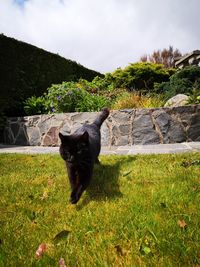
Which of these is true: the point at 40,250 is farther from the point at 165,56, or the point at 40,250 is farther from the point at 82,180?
the point at 165,56

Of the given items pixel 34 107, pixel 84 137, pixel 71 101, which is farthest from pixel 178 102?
pixel 84 137

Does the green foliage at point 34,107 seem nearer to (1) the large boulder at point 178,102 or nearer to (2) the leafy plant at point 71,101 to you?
(2) the leafy plant at point 71,101

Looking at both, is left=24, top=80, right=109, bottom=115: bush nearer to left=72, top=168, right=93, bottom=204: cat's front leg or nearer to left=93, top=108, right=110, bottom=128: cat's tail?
left=93, top=108, right=110, bottom=128: cat's tail

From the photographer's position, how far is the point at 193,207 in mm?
2578

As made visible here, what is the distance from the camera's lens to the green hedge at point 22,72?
10.2m

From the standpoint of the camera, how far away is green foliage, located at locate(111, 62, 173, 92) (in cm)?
1619

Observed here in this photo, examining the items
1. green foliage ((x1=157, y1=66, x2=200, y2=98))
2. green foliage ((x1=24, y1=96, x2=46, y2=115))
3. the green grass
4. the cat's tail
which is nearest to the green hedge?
green foliage ((x1=24, y1=96, x2=46, y2=115))

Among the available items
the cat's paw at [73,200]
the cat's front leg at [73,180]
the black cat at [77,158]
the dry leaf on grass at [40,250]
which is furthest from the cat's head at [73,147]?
A: the dry leaf on grass at [40,250]

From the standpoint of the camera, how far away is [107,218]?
8.29 ft

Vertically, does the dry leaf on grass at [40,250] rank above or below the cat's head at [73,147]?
below

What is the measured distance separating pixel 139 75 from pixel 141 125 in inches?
355

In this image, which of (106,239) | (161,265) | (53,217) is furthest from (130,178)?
(161,265)

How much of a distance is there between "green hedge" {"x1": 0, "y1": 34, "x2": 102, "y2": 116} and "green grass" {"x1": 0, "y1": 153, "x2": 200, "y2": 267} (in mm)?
6293

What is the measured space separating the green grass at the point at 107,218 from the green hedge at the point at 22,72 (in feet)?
20.6
